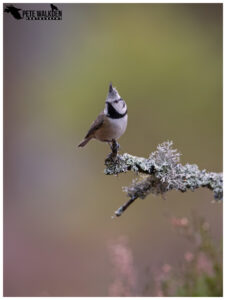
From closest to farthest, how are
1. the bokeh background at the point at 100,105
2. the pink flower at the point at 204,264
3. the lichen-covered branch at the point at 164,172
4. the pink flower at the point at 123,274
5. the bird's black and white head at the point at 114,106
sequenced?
the pink flower at the point at 204,264 < the pink flower at the point at 123,274 < the lichen-covered branch at the point at 164,172 < the bird's black and white head at the point at 114,106 < the bokeh background at the point at 100,105

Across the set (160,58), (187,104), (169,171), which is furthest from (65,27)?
(169,171)

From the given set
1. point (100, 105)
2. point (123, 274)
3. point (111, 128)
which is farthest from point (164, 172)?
point (100, 105)

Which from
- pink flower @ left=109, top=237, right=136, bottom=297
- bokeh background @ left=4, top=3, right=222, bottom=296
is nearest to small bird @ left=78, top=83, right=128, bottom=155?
pink flower @ left=109, top=237, right=136, bottom=297

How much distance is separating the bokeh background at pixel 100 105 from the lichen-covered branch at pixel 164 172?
84.4 inches

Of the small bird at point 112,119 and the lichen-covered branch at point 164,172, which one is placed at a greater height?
the small bird at point 112,119

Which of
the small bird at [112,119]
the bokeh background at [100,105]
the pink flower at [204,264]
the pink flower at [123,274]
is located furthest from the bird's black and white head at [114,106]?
the bokeh background at [100,105]

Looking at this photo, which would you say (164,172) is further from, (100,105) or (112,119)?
(100,105)

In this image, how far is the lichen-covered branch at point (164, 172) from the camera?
6.42ft

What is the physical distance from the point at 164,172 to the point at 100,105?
274 cm

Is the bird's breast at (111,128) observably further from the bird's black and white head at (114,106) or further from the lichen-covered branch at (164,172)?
the lichen-covered branch at (164,172)

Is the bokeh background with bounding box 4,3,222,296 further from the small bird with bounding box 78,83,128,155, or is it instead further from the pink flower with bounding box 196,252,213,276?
the pink flower with bounding box 196,252,213,276

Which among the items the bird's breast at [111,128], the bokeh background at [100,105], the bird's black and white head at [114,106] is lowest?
the bird's breast at [111,128]

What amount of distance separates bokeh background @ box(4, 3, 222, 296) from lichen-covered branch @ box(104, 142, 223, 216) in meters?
2.14

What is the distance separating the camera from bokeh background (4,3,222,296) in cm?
428
